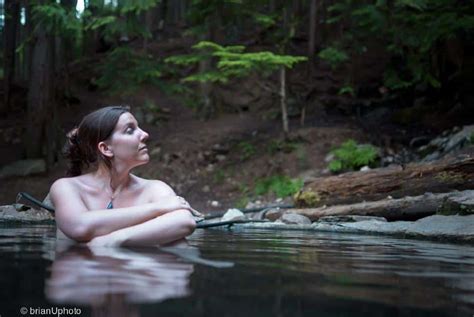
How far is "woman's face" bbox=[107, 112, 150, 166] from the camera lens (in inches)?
138

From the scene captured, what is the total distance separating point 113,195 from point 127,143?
1.39ft

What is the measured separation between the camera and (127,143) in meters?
3.50

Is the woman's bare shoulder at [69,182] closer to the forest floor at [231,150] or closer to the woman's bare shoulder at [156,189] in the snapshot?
the woman's bare shoulder at [156,189]

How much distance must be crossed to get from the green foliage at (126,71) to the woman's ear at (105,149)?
29.4 feet

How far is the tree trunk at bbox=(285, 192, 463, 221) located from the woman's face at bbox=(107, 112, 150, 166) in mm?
4026

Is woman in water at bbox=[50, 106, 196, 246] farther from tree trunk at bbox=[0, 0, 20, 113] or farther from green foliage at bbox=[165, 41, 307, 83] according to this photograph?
tree trunk at bbox=[0, 0, 20, 113]

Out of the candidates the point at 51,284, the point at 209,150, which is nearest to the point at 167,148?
the point at 209,150

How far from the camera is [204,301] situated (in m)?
1.44

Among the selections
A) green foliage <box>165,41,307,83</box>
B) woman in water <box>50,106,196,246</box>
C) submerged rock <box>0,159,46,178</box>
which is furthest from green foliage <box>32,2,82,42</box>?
woman in water <box>50,106,196,246</box>

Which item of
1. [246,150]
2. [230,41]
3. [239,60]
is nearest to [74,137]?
[239,60]

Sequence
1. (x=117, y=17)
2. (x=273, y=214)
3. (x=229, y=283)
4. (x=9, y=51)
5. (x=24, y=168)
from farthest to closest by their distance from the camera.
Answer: (x=9, y=51)
(x=24, y=168)
(x=117, y=17)
(x=273, y=214)
(x=229, y=283)

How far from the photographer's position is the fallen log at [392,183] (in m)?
6.75

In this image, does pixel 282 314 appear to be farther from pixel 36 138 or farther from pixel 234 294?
pixel 36 138

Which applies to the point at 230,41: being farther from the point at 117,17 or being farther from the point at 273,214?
the point at 273,214
